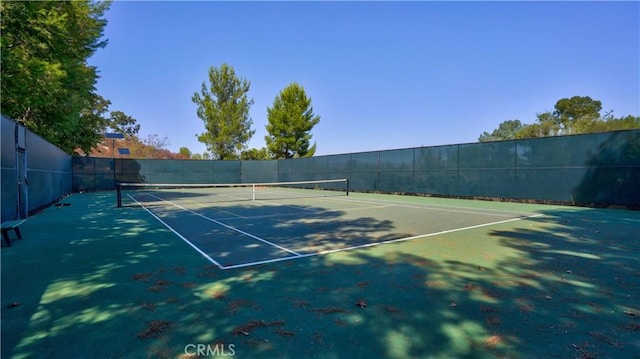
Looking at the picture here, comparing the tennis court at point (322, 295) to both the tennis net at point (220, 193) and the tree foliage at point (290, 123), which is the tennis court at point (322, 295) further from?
the tree foliage at point (290, 123)

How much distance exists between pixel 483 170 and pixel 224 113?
27.3 metres

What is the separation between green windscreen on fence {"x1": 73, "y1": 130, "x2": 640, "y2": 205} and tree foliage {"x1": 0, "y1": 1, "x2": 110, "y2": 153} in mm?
8866

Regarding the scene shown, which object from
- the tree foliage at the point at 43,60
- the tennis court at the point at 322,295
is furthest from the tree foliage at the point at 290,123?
the tennis court at the point at 322,295

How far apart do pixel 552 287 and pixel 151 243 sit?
20.0 ft

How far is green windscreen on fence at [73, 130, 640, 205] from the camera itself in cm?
1150

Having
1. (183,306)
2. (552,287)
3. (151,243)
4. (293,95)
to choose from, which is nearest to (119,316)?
(183,306)

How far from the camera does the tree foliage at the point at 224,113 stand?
116 ft

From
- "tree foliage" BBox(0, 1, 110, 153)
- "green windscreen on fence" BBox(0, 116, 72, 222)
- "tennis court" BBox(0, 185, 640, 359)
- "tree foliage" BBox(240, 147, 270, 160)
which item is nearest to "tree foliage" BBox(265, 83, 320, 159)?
"tree foliage" BBox(240, 147, 270, 160)

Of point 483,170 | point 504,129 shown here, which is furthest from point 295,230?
point 504,129

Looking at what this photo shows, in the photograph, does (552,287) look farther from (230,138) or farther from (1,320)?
(230,138)

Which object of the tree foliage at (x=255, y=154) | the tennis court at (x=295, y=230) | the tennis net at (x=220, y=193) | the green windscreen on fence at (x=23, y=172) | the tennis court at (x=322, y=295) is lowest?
the tennis court at (x=322, y=295)

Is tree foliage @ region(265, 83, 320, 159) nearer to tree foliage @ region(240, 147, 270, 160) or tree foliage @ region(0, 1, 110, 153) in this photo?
tree foliage @ region(240, 147, 270, 160)

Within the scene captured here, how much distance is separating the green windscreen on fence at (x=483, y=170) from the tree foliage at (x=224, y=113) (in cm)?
796

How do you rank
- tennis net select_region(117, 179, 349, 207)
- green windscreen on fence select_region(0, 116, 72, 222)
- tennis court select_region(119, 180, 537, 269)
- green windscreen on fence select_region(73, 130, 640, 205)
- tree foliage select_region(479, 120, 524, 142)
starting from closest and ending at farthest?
tennis court select_region(119, 180, 537, 269), green windscreen on fence select_region(0, 116, 72, 222), green windscreen on fence select_region(73, 130, 640, 205), tennis net select_region(117, 179, 349, 207), tree foliage select_region(479, 120, 524, 142)
